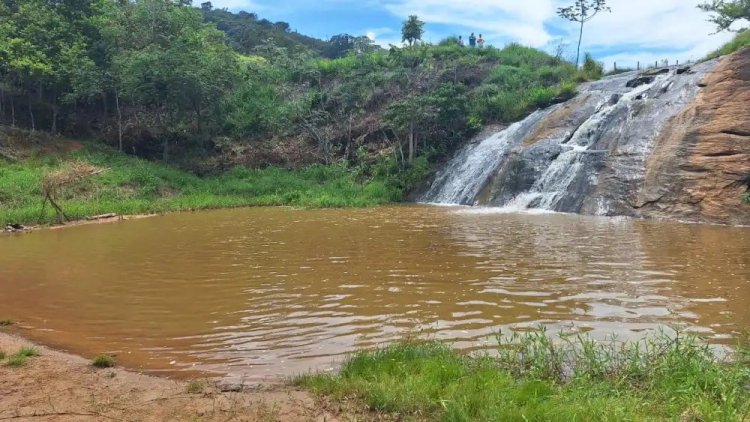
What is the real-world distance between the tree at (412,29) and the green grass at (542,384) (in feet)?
136

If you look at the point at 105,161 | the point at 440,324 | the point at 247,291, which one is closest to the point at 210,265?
the point at 247,291

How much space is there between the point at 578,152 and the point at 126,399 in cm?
1987

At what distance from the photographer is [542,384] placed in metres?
4.23

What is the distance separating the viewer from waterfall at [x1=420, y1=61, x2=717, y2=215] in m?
19.1

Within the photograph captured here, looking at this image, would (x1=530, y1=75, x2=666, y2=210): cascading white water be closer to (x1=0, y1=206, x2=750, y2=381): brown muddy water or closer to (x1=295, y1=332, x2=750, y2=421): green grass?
(x1=0, y1=206, x2=750, y2=381): brown muddy water

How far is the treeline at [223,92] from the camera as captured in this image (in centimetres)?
2945

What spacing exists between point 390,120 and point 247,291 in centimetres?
2195

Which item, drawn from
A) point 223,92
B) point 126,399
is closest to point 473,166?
point 223,92

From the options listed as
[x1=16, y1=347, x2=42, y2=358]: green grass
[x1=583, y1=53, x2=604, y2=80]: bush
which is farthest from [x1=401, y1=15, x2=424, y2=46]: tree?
[x1=16, y1=347, x2=42, y2=358]: green grass

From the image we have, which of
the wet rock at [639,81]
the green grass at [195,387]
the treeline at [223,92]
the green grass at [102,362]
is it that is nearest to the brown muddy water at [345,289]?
the green grass at [102,362]

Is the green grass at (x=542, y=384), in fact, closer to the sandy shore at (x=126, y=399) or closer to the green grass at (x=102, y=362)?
the sandy shore at (x=126, y=399)

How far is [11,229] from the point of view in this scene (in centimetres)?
1669

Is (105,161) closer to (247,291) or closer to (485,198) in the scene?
(485,198)

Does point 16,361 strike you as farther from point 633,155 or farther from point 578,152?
point 578,152
